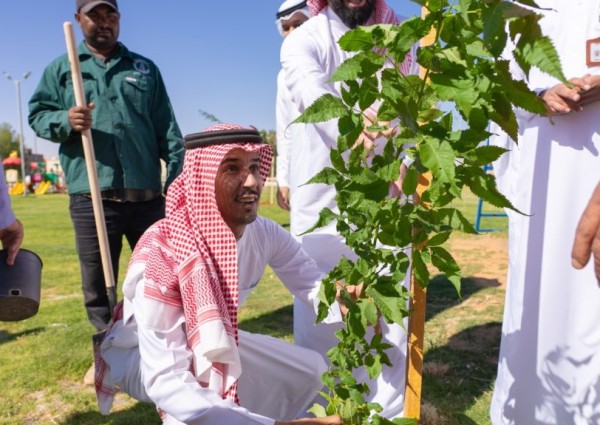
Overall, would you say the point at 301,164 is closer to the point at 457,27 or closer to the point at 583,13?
the point at 583,13

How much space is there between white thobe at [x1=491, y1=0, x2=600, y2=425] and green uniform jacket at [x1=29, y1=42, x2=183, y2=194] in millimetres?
2494

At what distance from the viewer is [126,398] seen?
11.7ft

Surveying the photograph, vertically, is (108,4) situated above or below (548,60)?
above

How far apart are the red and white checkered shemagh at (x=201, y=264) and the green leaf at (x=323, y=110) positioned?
91 cm

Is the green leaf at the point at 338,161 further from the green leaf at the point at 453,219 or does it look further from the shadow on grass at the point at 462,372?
the shadow on grass at the point at 462,372

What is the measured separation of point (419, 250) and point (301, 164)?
1.51 m

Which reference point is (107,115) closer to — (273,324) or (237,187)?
(237,187)

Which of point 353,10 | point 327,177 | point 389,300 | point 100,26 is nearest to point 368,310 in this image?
point 389,300

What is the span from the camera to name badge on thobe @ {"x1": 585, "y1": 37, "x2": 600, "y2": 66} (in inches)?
87.0

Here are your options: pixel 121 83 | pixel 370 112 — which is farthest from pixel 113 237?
pixel 370 112

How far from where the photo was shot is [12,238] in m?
2.85

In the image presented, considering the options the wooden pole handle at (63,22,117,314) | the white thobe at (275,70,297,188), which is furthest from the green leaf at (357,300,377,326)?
the wooden pole handle at (63,22,117,314)

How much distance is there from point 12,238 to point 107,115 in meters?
1.18

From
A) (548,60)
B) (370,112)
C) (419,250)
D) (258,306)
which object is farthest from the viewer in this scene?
(258,306)
